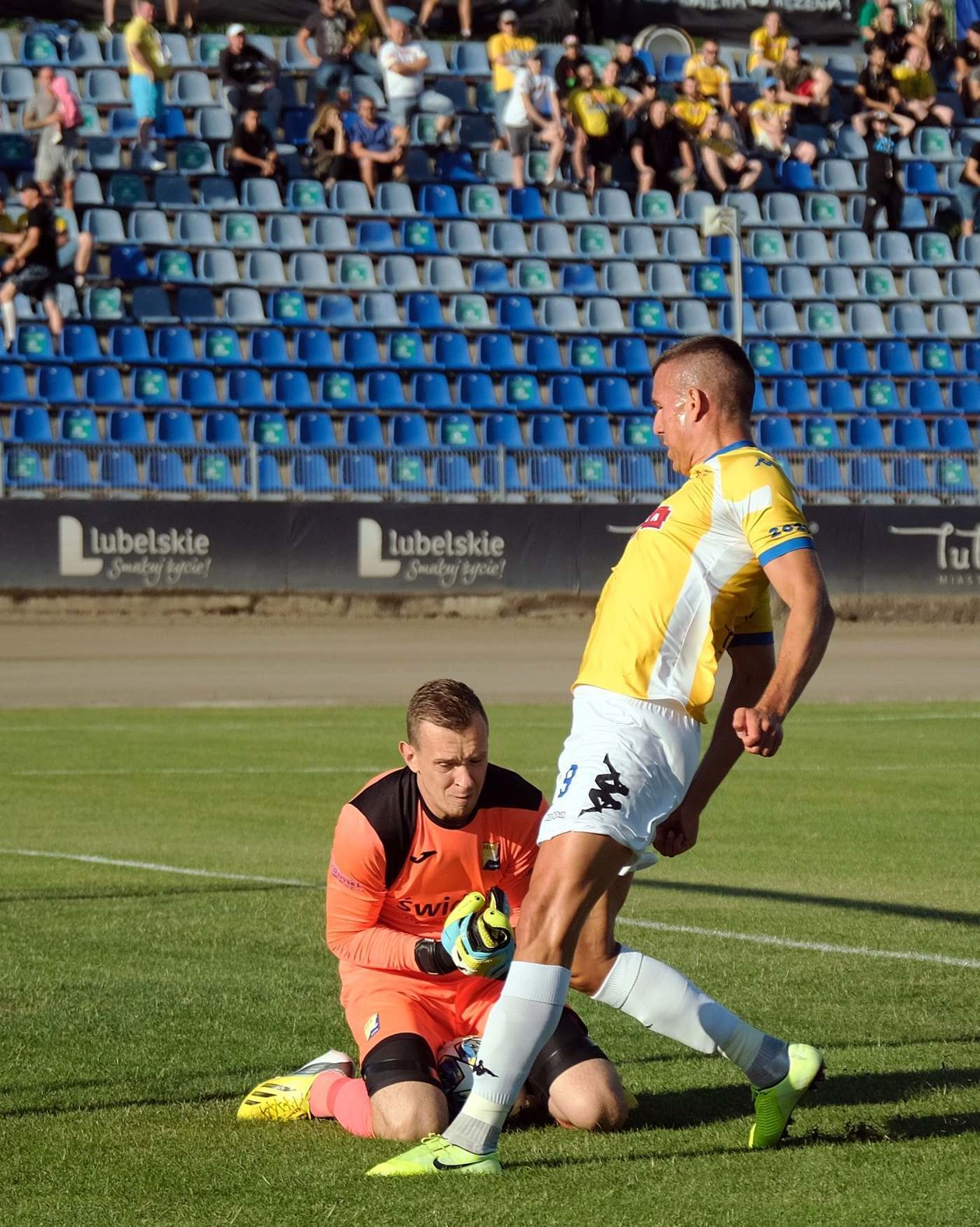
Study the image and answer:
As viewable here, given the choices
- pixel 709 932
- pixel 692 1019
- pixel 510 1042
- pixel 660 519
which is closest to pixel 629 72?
pixel 709 932

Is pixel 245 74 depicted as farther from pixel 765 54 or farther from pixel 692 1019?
pixel 692 1019

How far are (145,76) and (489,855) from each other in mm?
28188

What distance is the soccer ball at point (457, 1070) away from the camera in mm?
5402

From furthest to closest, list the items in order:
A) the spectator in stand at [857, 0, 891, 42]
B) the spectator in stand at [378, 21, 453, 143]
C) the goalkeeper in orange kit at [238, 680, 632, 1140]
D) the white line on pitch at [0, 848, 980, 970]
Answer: the spectator in stand at [857, 0, 891, 42]
the spectator in stand at [378, 21, 453, 143]
the white line on pitch at [0, 848, 980, 970]
the goalkeeper in orange kit at [238, 680, 632, 1140]

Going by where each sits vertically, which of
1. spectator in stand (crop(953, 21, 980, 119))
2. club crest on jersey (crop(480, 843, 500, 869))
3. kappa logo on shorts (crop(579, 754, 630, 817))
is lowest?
club crest on jersey (crop(480, 843, 500, 869))

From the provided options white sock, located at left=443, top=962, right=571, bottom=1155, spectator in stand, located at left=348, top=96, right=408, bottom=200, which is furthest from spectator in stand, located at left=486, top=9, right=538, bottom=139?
white sock, located at left=443, top=962, right=571, bottom=1155

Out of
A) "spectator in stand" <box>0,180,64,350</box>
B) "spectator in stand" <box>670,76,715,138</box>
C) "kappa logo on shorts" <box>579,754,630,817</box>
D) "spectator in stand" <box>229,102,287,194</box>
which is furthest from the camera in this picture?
"spectator in stand" <box>670,76,715,138</box>

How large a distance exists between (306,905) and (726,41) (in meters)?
35.3

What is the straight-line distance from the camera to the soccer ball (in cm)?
Answer: 540

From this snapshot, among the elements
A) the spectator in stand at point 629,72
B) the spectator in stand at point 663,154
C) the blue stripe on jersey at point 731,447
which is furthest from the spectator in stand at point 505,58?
the blue stripe on jersey at point 731,447

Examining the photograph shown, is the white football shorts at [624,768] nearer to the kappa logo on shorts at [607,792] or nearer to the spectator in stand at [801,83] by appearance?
the kappa logo on shorts at [607,792]

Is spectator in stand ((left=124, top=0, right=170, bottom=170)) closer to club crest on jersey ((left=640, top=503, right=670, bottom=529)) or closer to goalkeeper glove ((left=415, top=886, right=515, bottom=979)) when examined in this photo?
club crest on jersey ((left=640, top=503, right=670, bottom=529))

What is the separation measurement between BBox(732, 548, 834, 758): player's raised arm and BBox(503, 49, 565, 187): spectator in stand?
2961cm

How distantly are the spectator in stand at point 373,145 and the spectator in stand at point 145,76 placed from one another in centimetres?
328
